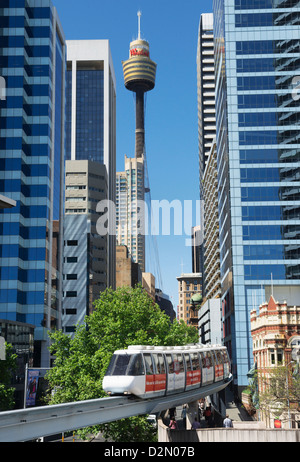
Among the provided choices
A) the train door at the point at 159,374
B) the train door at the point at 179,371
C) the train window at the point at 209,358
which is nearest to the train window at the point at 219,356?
the train window at the point at 209,358

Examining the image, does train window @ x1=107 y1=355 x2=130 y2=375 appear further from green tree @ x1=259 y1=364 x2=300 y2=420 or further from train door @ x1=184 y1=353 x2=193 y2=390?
green tree @ x1=259 y1=364 x2=300 y2=420

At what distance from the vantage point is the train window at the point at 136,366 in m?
36.9

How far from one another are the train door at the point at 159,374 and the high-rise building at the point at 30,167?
2668 inches

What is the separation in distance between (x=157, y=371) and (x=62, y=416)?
578 inches

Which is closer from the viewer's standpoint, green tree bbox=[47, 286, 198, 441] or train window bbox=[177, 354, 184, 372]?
train window bbox=[177, 354, 184, 372]

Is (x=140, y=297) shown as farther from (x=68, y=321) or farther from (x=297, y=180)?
(x=68, y=321)

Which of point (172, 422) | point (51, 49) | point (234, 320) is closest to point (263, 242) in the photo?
point (234, 320)

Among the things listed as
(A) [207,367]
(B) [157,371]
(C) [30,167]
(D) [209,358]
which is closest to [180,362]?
(B) [157,371]

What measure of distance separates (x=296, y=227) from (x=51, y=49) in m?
59.4

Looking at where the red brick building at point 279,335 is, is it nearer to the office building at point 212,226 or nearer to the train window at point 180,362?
the train window at point 180,362

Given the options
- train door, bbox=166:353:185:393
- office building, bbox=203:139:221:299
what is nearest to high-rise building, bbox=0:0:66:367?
office building, bbox=203:139:221:299

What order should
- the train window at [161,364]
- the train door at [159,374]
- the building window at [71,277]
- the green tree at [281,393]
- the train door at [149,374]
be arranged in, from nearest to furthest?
1. the train door at [149,374]
2. the train door at [159,374]
3. the train window at [161,364]
4. the green tree at [281,393]
5. the building window at [71,277]

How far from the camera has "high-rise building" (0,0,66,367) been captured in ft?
353

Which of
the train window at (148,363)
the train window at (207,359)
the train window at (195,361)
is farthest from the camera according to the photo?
the train window at (207,359)
